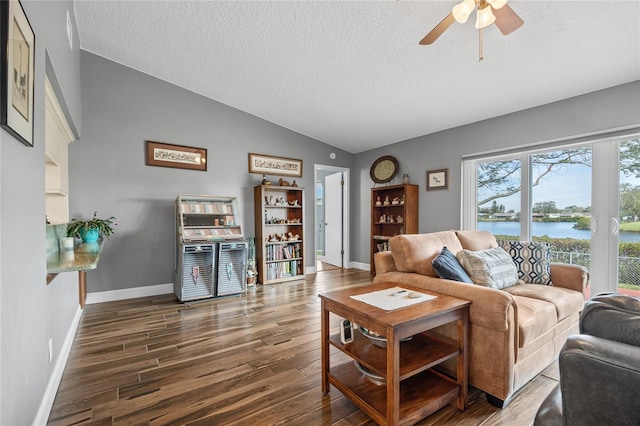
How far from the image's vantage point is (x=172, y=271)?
412 centimetres

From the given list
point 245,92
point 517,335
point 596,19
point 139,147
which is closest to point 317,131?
point 245,92

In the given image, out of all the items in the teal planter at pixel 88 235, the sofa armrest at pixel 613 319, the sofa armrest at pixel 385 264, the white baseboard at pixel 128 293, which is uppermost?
the teal planter at pixel 88 235

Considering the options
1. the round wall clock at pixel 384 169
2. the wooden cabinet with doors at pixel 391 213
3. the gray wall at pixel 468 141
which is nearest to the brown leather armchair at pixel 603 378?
the gray wall at pixel 468 141

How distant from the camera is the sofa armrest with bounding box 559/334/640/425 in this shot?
57 centimetres

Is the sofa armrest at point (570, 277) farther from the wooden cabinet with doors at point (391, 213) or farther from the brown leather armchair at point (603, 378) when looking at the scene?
the wooden cabinet with doors at point (391, 213)

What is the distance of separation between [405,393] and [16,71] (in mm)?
2314

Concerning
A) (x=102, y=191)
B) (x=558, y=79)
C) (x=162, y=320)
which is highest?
(x=558, y=79)

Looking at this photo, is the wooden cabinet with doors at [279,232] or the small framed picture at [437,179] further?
the wooden cabinet with doors at [279,232]

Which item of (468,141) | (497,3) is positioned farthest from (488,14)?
(468,141)

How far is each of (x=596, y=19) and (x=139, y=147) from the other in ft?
16.1

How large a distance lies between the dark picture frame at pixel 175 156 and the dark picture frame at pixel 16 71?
2.82 meters

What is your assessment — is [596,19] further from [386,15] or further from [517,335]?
[517,335]

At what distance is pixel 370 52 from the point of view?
2871mm

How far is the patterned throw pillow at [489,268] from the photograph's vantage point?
218 centimetres
